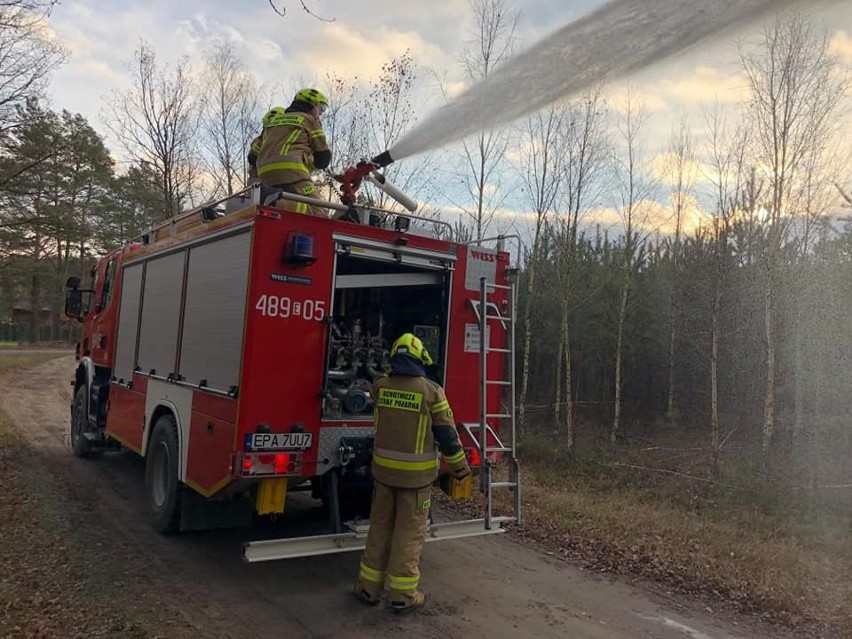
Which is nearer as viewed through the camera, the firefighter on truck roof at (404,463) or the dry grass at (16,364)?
the firefighter on truck roof at (404,463)

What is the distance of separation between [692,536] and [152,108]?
54.4ft

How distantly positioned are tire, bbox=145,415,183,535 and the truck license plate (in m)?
1.45

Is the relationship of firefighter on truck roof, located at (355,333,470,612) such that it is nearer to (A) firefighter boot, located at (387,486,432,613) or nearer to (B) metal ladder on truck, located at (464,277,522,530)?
(A) firefighter boot, located at (387,486,432,613)

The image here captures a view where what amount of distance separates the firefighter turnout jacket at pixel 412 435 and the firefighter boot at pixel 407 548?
116mm

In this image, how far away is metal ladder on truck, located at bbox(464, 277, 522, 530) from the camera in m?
5.31

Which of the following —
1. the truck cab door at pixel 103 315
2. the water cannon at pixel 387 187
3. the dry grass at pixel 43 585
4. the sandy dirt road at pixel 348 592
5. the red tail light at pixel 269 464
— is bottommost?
the sandy dirt road at pixel 348 592

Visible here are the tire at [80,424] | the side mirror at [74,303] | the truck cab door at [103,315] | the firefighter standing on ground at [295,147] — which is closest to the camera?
the firefighter standing on ground at [295,147]

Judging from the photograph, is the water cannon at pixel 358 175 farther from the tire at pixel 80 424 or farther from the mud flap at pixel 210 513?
the tire at pixel 80 424

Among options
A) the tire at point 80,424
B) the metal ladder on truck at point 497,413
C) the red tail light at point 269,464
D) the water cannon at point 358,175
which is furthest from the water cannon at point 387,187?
the tire at point 80,424

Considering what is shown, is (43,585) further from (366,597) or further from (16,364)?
(16,364)

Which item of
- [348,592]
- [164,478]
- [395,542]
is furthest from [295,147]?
[348,592]

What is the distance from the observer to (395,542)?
4574 mm

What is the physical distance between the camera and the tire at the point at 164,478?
576cm

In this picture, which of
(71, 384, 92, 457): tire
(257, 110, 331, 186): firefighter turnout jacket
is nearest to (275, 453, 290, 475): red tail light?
(257, 110, 331, 186): firefighter turnout jacket
